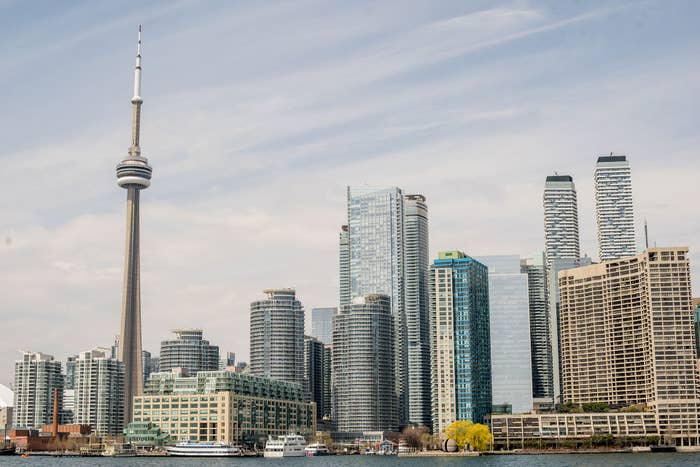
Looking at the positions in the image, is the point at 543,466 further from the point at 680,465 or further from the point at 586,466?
the point at 680,465

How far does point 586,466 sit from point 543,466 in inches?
327

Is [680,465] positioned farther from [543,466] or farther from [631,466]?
[543,466]

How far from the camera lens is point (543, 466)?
655ft

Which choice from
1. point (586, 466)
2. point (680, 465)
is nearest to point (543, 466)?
point (586, 466)

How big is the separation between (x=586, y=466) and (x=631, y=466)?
8749 millimetres

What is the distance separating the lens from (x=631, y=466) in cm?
19425

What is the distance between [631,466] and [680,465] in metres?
9.05

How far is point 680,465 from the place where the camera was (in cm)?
19075

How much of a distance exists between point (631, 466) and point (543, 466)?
16.8 metres

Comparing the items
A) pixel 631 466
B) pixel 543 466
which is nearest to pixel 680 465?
pixel 631 466

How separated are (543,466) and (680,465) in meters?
25.9

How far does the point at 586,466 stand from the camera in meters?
198
